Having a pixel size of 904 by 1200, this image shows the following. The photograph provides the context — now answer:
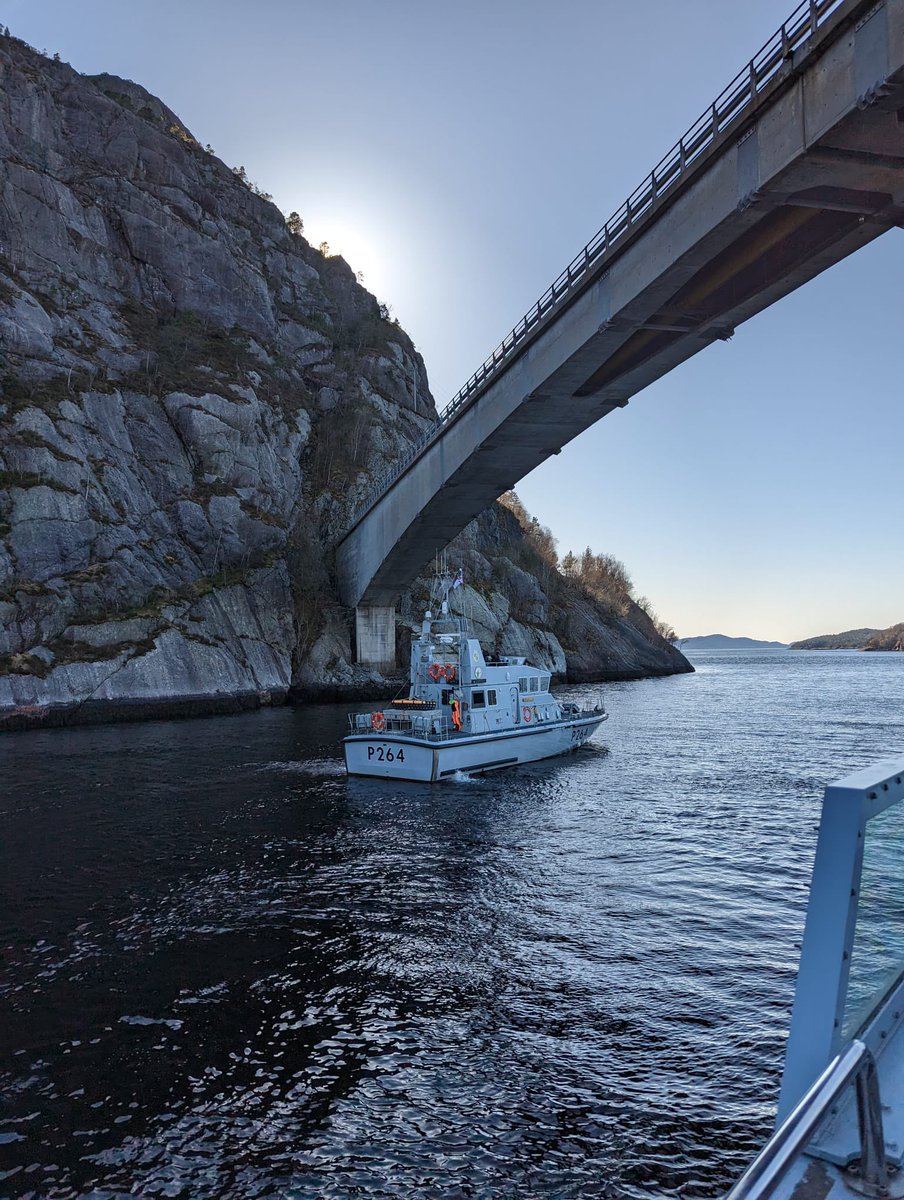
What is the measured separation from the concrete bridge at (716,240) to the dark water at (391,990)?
17.1m

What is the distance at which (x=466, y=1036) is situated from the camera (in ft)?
28.7

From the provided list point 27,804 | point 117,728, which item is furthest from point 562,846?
point 117,728

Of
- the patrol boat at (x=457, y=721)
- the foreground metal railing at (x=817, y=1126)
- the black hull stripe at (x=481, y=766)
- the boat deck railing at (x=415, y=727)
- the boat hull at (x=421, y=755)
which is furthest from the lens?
the boat deck railing at (x=415, y=727)

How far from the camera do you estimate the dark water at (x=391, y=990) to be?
679 centimetres

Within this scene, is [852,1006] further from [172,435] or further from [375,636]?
[172,435]

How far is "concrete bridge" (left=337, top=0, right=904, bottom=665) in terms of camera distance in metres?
17.7

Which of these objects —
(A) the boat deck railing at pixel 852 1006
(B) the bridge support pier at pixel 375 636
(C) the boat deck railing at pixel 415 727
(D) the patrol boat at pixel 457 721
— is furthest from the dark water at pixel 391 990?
(B) the bridge support pier at pixel 375 636

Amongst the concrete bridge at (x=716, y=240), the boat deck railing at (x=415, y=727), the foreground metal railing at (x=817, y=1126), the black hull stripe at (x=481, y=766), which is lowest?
the black hull stripe at (x=481, y=766)

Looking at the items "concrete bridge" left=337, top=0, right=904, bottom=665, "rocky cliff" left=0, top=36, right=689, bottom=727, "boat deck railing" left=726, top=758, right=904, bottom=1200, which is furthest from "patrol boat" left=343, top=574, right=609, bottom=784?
"rocky cliff" left=0, top=36, right=689, bottom=727

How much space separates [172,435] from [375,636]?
21.9m

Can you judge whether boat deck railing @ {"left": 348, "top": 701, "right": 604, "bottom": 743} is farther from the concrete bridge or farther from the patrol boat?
the concrete bridge

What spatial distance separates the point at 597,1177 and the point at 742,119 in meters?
24.3

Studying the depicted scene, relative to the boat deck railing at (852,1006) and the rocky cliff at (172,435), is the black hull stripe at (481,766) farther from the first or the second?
the rocky cliff at (172,435)

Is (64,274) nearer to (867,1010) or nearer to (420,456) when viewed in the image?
(420,456)
